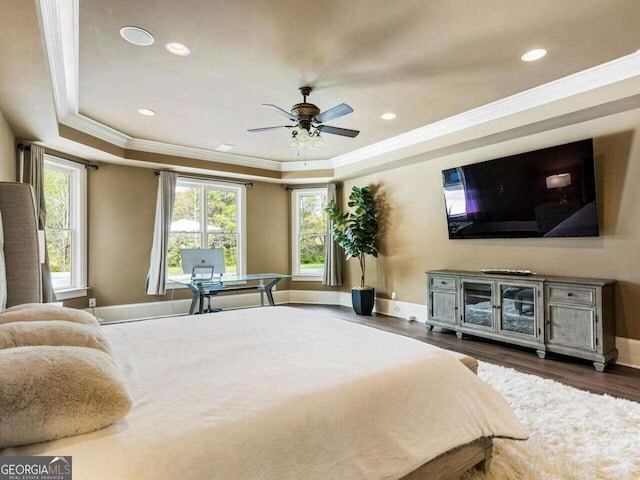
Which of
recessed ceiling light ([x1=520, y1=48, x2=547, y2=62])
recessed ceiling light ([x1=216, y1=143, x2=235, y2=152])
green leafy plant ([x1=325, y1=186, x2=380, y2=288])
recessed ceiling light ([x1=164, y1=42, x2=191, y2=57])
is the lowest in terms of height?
green leafy plant ([x1=325, y1=186, x2=380, y2=288])

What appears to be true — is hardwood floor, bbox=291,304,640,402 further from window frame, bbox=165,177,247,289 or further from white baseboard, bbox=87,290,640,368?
window frame, bbox=165,177,247,289

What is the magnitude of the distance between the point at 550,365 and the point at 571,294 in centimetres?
72

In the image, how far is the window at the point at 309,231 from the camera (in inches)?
277

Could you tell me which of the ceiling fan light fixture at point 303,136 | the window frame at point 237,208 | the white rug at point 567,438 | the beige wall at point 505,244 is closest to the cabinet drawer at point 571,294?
the beige wall at point 505,244

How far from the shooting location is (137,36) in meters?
2.57

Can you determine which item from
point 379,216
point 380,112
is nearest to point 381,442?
point 380,112

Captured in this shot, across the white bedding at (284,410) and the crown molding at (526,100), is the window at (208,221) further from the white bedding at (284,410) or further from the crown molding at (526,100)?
the white bedding at (284,410)

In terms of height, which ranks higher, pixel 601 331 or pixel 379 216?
pixel 379 216

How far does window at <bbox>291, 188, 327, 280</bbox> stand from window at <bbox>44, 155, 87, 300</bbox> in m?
3.63

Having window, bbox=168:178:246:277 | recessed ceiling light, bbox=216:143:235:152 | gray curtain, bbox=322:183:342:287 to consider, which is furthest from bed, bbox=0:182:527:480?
gray curtain, bbox=322:183:342:287

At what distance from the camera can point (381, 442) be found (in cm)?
125

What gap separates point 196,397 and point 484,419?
127 cm

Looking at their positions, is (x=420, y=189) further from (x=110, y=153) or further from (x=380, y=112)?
(x=110, y=153)

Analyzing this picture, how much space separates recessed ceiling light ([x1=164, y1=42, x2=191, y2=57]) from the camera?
2.69 m
